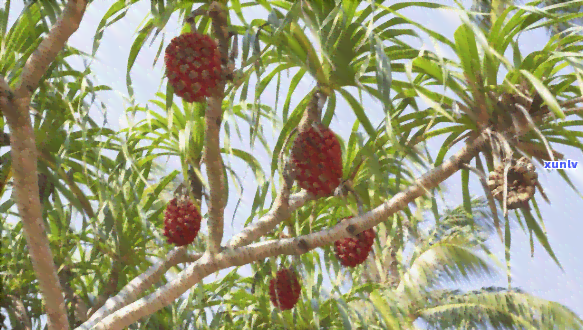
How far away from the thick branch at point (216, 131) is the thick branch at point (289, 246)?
0.17 metres

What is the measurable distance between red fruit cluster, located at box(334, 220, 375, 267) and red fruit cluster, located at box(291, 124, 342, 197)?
0.43 meters

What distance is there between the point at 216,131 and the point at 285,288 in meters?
0.97

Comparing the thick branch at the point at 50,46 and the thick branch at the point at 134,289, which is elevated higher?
the thick branch at the point at 50,46

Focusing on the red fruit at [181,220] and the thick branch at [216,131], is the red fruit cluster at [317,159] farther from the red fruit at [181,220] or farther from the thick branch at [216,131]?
the red fruit at [181,220]

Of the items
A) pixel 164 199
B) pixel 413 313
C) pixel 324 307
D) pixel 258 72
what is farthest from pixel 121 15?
pixel 413 313

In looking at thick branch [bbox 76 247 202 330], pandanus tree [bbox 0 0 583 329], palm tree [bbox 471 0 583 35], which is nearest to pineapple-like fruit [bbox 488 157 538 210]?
pandanus tree [bbox 0 0 583 329]

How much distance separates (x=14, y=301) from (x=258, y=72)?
2.54 meters

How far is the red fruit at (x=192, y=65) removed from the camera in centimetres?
173

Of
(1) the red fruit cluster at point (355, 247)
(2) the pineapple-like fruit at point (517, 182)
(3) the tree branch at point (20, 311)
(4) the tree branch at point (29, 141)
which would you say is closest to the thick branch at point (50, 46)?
(4) the tree branch at point (29, 141)

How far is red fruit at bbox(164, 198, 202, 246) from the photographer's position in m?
2.19

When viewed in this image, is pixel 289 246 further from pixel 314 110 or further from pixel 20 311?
pixel 20 311

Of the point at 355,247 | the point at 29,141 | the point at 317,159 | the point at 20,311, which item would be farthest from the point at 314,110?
the point at 20,311

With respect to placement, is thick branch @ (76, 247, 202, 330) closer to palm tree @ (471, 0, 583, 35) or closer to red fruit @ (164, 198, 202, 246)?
red fruit @ (164, 198, 202, 246)

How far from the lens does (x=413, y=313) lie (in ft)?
17.1
